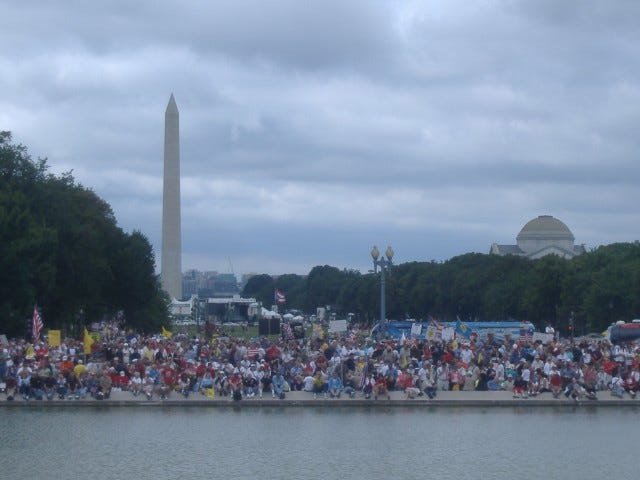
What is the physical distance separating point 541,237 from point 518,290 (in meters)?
64.8

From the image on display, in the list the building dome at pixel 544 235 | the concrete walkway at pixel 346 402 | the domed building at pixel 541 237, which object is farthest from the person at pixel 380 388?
the building dome at pixel 544 235

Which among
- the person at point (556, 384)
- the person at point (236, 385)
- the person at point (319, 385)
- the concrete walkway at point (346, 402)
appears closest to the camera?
the concrete walkway at point (346, 402)

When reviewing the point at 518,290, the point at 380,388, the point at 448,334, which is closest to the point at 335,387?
the point at 380,388

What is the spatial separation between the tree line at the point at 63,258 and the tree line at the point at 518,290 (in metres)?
30.2

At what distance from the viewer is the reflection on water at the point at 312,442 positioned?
846 inches

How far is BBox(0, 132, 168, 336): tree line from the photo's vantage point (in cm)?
5656

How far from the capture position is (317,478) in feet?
67.2

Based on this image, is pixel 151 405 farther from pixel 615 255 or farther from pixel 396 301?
pixel 396 301

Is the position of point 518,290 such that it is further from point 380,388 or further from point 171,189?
point 380,388

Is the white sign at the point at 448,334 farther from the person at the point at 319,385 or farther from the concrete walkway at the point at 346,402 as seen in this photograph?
the person at the point at 319,385

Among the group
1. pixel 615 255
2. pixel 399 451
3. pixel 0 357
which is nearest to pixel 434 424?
pixel 399 451

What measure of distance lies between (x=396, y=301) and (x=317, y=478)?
126470 mm

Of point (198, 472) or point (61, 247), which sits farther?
point (61, 247)

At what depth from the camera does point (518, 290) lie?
114562 millimetres
